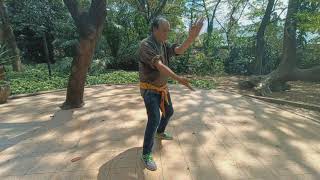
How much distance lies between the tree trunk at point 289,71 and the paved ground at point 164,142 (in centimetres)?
330

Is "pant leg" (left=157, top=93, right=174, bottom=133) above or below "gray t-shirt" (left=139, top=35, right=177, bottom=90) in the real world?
below

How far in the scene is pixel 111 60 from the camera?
13.3 m

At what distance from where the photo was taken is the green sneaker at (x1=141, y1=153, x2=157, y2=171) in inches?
142

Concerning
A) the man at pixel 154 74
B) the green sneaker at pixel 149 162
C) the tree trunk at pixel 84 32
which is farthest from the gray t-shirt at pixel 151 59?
the tree trunk at pixel 84 32

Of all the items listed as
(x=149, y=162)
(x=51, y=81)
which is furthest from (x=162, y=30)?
(x=51, y=81)

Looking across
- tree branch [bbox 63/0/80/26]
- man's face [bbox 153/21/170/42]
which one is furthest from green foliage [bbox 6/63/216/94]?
man's face [bbox 153/21/170/42]

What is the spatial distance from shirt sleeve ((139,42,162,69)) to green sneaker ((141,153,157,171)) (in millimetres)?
1019

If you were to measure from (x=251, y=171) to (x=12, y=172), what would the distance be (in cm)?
265

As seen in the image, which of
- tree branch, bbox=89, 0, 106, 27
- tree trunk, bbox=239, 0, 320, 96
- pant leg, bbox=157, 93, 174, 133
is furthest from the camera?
tree trunk, bbox=239, 0, 320, 96

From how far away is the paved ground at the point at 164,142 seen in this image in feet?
11.8

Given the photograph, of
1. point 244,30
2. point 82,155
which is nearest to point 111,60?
point 244,30

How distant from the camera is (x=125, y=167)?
3.68 m

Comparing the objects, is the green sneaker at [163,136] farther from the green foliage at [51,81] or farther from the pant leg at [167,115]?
the green foliage at [51,81]

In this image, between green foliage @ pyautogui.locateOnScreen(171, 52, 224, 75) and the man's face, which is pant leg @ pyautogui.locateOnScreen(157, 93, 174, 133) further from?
green foliage @ pyautogui.locateOnScreen(171, 52, 224, 75)
